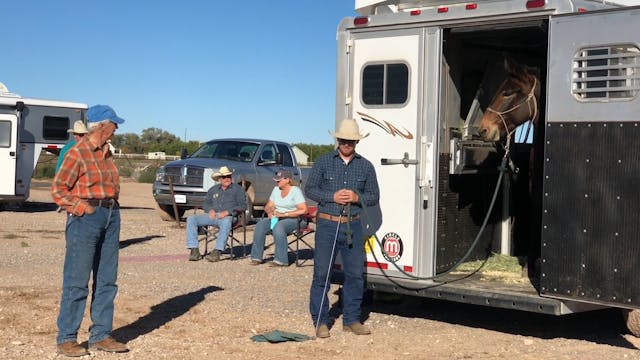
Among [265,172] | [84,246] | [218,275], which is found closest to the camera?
[84,246]

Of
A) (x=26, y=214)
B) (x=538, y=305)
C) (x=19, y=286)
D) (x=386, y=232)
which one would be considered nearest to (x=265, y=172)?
(x=26, y=214)

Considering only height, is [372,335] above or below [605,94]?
below

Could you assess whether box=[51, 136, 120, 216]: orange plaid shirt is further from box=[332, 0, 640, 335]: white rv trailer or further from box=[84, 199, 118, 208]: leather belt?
box=[332, 0, 640, 335]: white rv trailer

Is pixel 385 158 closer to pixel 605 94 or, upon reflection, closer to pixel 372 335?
pixel 372 335

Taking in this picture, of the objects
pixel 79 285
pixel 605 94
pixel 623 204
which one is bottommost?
pixel 79 285

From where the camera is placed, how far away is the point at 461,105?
8953 millimetres

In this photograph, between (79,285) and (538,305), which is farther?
(538,305)

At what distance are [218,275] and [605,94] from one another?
6.01m

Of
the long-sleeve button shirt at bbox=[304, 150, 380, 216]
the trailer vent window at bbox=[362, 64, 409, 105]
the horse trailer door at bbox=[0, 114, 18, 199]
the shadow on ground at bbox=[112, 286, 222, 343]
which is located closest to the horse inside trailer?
the trailer vent window at bbox=[362, 64, 409, 105]

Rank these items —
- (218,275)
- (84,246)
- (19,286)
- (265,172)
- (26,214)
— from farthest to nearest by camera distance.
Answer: (26,214) < (265,172) < (218,275) < (19,286) < (84,246)

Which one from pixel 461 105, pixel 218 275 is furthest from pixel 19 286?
pixel 461 105

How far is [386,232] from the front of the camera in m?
8.23

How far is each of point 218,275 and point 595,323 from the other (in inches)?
191

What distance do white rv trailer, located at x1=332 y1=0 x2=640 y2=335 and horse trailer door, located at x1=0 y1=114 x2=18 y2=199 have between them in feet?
42.4
